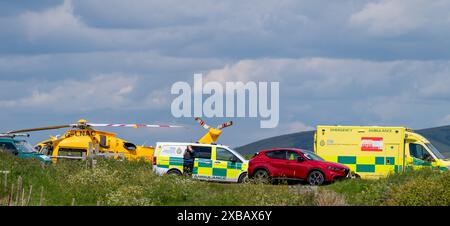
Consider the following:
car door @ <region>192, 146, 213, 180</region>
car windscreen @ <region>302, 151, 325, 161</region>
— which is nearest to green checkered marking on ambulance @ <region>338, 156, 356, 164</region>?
car windscreen @ <region>302, 151, 325, 161</region>

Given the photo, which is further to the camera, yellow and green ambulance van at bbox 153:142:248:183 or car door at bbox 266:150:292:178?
yellow and green ambulance van at bbox 153:142:248:183

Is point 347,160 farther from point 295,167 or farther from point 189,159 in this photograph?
point 189,159

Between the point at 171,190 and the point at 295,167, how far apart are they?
720 cm

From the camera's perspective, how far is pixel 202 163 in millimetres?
32844

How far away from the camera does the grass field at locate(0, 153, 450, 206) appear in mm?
22217

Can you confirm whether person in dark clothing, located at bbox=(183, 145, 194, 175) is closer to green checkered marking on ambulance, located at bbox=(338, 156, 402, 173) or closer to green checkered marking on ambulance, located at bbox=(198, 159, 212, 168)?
green checkered marking on ambulance, located at bbox=(198, 159, 212, 168)

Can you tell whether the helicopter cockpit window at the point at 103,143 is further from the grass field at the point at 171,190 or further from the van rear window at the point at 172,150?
the grass field at the point at 171,190

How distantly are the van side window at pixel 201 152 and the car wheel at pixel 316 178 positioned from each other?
4027mm
